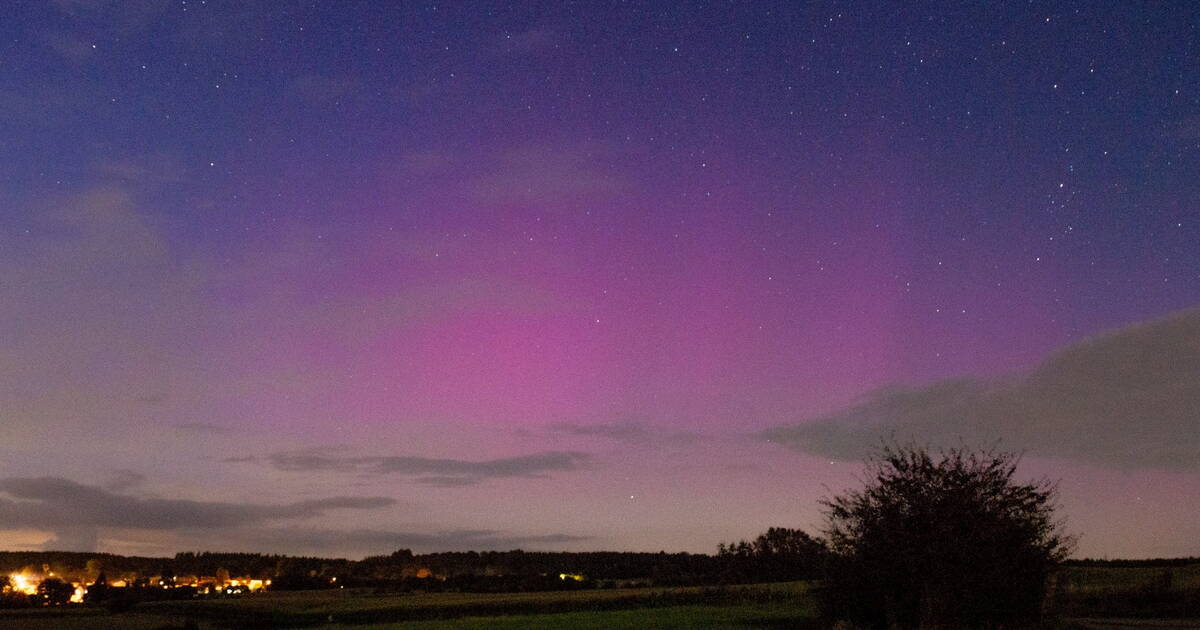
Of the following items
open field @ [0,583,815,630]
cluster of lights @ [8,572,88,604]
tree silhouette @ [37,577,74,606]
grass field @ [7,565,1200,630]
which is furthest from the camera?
cluster of lights @ [8,572,88,604]

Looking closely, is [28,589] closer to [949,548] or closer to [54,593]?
[54,593]

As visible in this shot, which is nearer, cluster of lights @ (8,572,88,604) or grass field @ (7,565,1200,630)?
grass field @ (7,565,1200,630)

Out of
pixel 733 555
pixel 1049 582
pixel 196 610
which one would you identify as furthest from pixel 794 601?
pixel 733 555

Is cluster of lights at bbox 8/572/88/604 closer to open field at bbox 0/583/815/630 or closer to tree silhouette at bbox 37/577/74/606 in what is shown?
tree silhouette at bbox 37/577/74/606

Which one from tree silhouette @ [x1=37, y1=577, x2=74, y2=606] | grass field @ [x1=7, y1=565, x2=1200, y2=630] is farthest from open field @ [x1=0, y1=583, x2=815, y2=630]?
tree silhouette @ [x1=37, y1=577, x2=74, y2=606]

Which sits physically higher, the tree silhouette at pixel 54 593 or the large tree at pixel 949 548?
the large tree at pixel 949 548

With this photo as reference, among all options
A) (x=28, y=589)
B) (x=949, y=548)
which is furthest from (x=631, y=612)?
(x=28, y=589)

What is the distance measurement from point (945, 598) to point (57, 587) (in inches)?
4626

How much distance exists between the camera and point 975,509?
29.6 m

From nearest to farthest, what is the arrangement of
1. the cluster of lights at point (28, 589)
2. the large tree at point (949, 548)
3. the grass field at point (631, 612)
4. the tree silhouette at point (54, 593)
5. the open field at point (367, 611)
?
1. the large tree at point (949, 548)
2. the grass field at point (631, 612)
3. the open field at point (367, 611)
4. the tree silhouette at point (54, 593)
5. the cluster of lights at point (28, 589)

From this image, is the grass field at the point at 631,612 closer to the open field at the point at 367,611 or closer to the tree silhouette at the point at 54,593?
the open field at the point at 367,611

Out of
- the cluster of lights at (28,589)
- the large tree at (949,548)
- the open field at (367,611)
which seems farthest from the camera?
the cluster of lights at (28,589)

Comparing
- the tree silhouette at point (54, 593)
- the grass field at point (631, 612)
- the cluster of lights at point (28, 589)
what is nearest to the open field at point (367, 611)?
the grass field at point (631, 612)

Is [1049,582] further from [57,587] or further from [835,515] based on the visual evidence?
[57,587]
